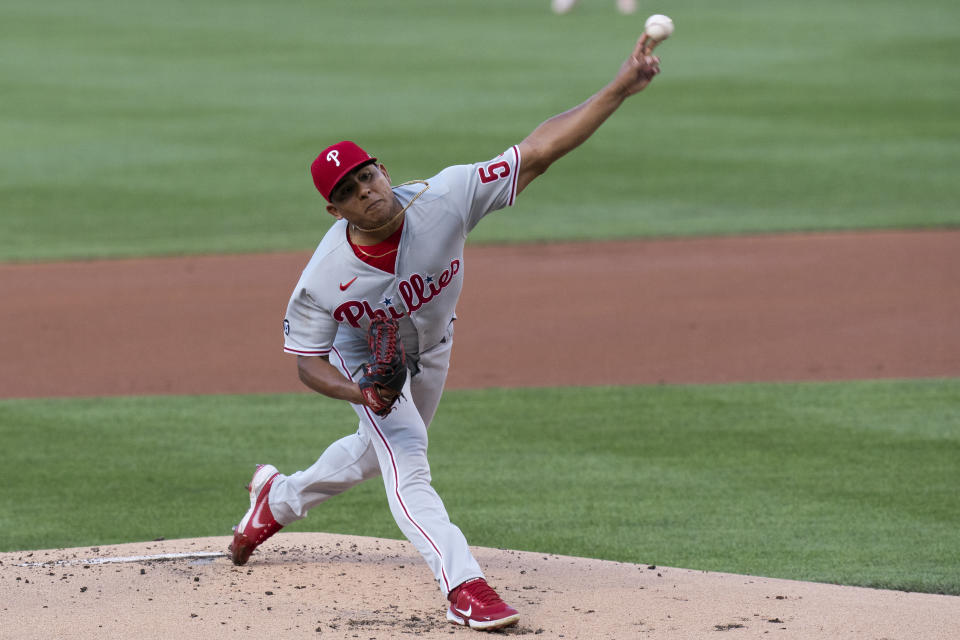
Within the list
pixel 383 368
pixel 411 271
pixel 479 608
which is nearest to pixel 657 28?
pixel 411 271

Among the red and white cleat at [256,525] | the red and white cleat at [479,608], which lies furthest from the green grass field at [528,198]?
the red and white cleat at [479,608]

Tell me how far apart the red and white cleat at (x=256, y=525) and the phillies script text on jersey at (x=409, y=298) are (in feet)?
3.31

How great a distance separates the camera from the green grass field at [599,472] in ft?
22.2

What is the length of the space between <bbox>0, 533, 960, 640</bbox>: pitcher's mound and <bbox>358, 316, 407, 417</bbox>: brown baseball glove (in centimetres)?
Answer: 80

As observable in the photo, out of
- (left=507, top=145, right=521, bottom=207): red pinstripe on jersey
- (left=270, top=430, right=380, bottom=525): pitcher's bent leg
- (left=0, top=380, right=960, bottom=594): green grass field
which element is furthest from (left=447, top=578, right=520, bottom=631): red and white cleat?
(left=0, top=380, right=960, bottom=594): green grass field

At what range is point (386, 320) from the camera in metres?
5.19

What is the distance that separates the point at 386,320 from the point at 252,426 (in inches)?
151

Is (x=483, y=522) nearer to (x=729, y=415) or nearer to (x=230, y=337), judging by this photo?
(x=729, y=415)

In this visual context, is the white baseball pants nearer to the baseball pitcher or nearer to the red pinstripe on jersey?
the baseball pitcher

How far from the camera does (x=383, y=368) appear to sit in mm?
5082

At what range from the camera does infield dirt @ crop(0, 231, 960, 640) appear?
5.29m

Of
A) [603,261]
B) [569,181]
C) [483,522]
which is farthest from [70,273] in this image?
[483,522]

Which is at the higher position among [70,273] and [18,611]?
[70,273]

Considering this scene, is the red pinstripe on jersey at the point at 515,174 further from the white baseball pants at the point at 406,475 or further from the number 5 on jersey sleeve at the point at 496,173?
the white baseball pants at the point at 406,475
